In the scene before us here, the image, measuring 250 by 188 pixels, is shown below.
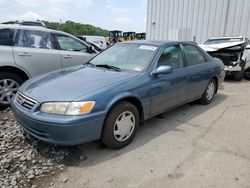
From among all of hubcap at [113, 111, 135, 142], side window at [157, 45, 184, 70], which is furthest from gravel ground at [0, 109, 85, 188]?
side window at [157, 45, 184, 70]

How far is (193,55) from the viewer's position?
15.6 feet

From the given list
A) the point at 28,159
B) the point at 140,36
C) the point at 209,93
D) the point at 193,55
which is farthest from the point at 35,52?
the point at 140,36

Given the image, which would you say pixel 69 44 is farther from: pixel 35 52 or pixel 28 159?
pixel 28 159

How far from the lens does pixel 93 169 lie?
112 inches

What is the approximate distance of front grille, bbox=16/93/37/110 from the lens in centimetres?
296

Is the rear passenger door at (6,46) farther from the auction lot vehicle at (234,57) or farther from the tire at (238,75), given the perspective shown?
the tire at (238,75)

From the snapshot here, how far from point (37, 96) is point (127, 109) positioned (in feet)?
3.82

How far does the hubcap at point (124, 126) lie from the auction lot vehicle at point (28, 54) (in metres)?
2.67

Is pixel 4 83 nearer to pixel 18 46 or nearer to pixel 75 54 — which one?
pixel 18 46

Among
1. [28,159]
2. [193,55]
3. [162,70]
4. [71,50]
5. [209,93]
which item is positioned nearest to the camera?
[28,159]

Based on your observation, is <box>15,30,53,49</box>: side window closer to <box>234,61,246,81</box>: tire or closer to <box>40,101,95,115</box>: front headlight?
<box>40,101,95,115</box>: front headlight

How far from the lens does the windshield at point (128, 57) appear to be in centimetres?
375

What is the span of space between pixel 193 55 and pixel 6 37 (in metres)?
3.75

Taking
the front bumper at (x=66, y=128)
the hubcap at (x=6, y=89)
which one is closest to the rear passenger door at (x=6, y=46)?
the hubcap at (x=6, y=89)
